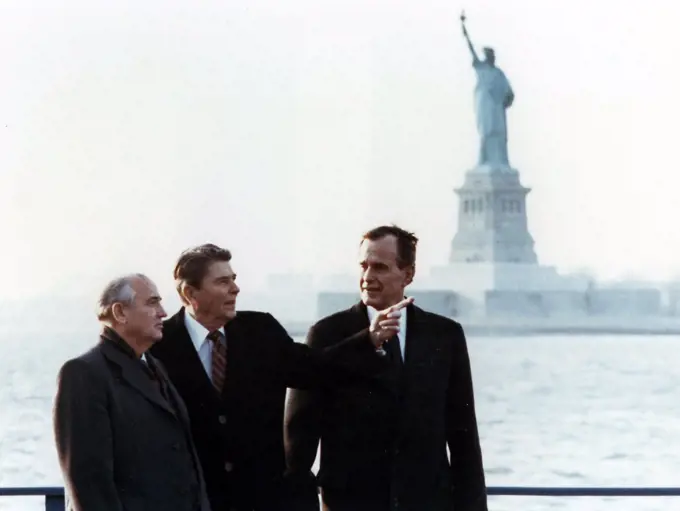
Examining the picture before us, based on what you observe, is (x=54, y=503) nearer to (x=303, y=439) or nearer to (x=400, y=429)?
(x=303, y=439)

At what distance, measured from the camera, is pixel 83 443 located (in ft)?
11.3

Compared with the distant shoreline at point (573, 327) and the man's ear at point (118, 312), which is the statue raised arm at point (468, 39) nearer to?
the distant shoreline at point (573, 327)

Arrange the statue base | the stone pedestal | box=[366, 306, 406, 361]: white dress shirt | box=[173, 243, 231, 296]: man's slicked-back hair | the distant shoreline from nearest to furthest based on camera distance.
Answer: box=[173, 243, 231, 296]: man's slicked-back hair < box=[366, 306, 406, 361]: white dress shirt < the stone pedestal < the distant shoreline < the statue base

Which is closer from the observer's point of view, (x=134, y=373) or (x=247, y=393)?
(x=134, y=373)

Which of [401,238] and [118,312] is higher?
[401,238]

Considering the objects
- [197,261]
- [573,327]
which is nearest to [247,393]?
[197,261]

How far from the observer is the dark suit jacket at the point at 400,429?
12.7 ft

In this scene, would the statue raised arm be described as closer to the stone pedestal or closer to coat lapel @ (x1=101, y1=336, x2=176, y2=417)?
the stone pedestal

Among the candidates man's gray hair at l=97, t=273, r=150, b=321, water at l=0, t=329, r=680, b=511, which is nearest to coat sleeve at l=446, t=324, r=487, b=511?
man's gray hair at l=97, t=273, r=150, b=321

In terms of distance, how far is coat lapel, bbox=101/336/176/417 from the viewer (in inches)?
140

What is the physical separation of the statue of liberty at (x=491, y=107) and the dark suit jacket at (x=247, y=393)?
44810 mm

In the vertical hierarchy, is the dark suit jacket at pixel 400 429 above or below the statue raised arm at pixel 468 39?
below

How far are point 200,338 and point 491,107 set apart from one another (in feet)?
149

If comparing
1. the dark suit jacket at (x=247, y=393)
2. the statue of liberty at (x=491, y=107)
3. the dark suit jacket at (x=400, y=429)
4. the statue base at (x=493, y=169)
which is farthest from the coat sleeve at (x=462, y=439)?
the statue base at (x=493, y=169)
